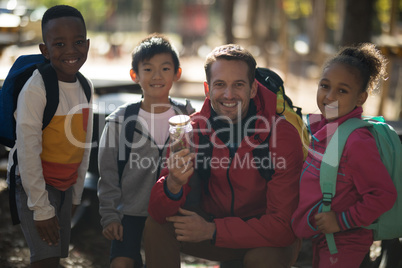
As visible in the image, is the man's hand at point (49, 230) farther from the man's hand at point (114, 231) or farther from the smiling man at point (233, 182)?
the smiling man at point (233, 182)

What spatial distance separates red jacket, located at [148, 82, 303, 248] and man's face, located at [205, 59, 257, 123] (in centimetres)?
13

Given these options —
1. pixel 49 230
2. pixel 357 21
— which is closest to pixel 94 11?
pixel 357 21

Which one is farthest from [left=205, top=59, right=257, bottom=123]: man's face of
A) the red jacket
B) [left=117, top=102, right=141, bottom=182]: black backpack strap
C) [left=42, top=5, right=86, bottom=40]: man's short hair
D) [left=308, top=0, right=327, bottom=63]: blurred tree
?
[left=308, top=0, right=327, bottom=63]: blurred tree

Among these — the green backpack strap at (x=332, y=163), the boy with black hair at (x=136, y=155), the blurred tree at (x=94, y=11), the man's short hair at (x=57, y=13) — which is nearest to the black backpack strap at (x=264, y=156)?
the green backpack strap at (x=332, y=163)

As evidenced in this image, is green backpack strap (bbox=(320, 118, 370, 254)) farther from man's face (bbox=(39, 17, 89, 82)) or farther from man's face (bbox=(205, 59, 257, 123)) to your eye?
man's face (bbox=(39, 17, 89, 82))

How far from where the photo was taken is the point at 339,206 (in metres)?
2.38

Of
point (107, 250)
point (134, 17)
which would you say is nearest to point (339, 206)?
point (107, 250)

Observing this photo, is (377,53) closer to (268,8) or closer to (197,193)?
(197,193)

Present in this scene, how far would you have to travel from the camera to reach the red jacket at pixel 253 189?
2490 mm

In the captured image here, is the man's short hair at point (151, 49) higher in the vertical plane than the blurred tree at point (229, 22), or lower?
lower

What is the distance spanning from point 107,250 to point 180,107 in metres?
1.75

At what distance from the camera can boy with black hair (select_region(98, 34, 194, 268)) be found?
279 centimetres

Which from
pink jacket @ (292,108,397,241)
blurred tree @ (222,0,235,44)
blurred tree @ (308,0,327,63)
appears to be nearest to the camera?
pink jacket @ (292,108,397,241)

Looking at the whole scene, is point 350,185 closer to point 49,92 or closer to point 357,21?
point 49,92
